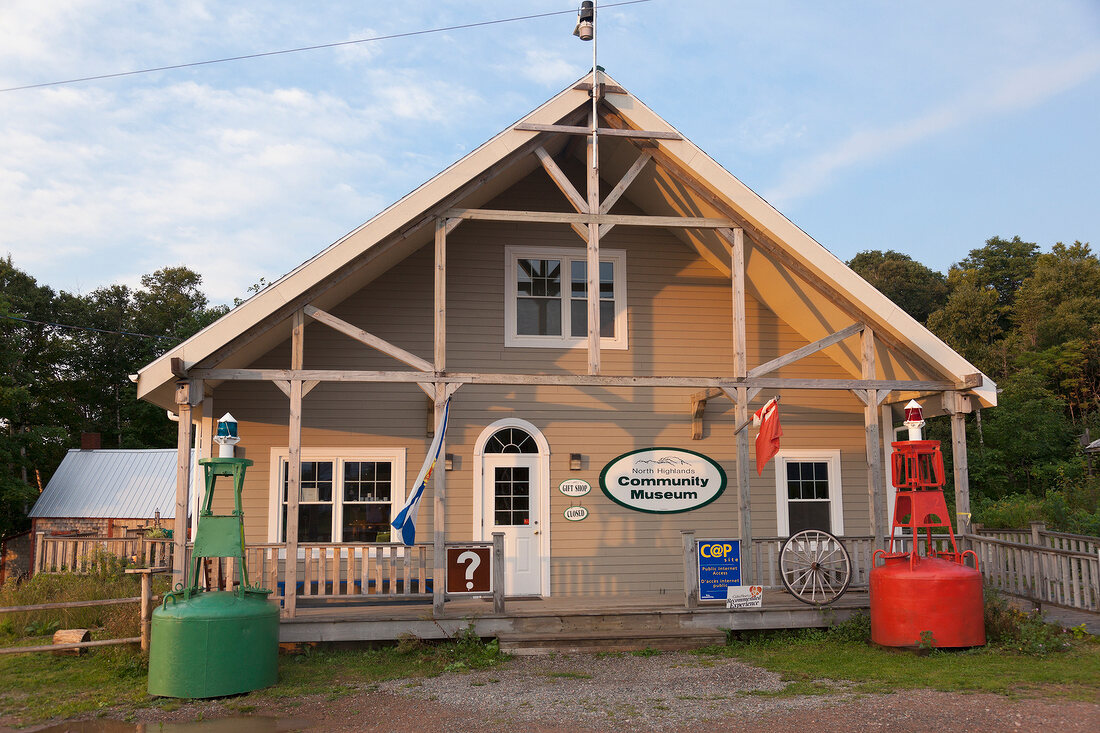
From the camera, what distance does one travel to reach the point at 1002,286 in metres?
43.8

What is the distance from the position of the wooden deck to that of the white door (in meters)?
1.30

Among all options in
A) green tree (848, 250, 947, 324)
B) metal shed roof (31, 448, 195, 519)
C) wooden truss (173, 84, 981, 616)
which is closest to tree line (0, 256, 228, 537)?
metal shed roof (31, 448, 195, 519)

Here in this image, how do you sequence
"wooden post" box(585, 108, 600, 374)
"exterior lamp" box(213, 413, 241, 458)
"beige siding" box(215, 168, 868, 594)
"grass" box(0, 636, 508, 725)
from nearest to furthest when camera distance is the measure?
"grass" box(0, 636, 508, 725) → "exterior lamp" box(213, 413, 241, 458) → "wooden post" box(585, 108, 600, 374) → "beige siding" box(215, 168, 868, 594)

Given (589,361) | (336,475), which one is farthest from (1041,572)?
(336,475)

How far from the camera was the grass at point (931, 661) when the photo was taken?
314 inches

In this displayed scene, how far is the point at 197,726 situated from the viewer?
727 centimetres

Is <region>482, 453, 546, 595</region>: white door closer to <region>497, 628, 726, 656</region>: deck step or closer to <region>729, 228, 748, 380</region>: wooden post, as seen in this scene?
<region>497, 628, 726, 656</region>: deck step

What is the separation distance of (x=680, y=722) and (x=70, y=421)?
38.7 m

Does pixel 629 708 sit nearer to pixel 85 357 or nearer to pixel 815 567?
pixel 815 567

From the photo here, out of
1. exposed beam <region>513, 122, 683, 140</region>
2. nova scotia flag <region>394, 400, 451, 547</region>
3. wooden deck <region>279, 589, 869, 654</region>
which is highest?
exposed beam <region>513, 122, 683, 140</region>

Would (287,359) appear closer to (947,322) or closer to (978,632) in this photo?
(978,632)

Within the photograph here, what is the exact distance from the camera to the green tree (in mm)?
43812

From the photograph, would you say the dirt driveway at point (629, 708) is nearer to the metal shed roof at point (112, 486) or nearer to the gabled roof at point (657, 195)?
the gabled roof at point (657, 195)

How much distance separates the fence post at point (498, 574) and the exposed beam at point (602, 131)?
4915 millimetres
